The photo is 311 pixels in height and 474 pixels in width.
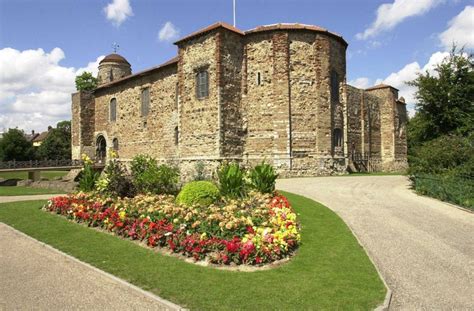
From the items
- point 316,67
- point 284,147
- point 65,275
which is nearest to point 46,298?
point 65,275

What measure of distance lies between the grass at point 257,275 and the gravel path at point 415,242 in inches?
16.9

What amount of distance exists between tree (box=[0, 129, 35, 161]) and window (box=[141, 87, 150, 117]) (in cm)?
3095

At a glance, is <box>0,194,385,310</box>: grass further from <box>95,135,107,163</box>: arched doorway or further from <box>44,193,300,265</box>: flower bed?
<box>95,135,107,163</box>: arched doorway

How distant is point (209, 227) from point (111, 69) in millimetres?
43168

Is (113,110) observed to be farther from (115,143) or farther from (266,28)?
(266,28)

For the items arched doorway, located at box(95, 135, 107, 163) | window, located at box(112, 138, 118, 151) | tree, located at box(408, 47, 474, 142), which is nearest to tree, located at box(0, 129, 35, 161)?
arched doorway, located at box(95, 135, 107, 163)

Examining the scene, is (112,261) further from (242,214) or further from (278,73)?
(278,73)

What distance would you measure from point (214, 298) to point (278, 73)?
1870cm

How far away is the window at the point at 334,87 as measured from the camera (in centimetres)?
2320

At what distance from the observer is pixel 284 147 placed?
21.3 m

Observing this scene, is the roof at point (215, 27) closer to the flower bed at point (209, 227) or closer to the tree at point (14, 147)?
the flower bed at point (209, 227)

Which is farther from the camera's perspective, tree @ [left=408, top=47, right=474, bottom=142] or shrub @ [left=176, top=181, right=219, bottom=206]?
tree @ [left=408, top=47, right=474, bottom=142]

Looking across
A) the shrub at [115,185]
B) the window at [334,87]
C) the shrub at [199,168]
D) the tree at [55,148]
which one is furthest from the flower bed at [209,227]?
→ the tree at [55,148]

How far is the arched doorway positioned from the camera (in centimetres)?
3576
